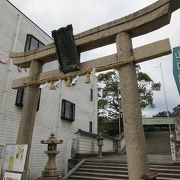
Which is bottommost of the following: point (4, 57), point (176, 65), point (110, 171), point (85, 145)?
point (110, 171)

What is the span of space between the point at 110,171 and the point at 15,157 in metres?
5.50

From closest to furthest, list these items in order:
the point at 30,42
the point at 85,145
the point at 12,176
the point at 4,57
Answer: the point at 12,176
the point at 4,57
the point at 30,42
the point at 85,145

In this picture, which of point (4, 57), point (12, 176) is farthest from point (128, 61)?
point (4, 57)

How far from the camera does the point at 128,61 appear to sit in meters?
5.70

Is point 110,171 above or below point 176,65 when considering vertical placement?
below

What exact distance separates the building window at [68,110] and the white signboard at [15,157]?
7400 mm

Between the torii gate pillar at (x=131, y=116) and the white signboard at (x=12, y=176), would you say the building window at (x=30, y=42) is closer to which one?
the torii gate pillar at (x=131, y=116)

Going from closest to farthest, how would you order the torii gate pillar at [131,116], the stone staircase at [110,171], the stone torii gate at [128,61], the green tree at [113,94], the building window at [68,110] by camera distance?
the torii gate pillar at [131,116] < the stone torii gate at [128,61] < the stone staircase at [110,171] < the building window at [68,110] < the green tree at [113,94]

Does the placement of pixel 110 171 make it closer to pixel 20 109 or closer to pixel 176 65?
pixel 20 109

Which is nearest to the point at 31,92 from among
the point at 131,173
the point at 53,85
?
the point at 53,85

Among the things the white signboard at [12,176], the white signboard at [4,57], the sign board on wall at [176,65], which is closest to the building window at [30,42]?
the white signboard at [4,57]

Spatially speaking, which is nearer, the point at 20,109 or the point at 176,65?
the point at 176,65

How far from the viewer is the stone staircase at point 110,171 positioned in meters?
9.09

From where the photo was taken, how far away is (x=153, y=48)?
18.2ft
